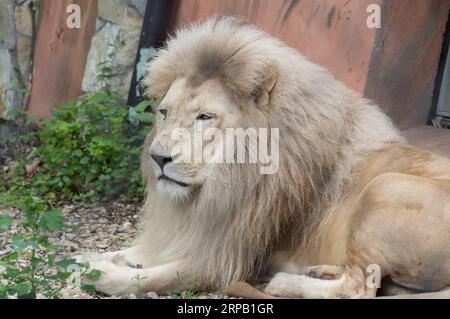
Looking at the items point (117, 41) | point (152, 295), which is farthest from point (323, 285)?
point (117, 41)

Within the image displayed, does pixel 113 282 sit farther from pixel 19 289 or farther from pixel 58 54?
pixel 58 54

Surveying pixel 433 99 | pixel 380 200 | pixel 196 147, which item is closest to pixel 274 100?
pixel 196 147

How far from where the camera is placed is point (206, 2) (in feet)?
21.0

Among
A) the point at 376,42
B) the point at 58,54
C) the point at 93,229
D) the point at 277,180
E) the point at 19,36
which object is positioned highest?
the point at 376,42

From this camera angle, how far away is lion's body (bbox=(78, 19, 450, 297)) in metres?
4.16

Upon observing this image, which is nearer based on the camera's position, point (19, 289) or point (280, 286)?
point (19, 289)

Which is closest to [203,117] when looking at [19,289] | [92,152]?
[19,289]

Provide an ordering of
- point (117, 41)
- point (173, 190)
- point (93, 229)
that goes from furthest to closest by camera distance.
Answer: point (117, 41)
point (93, 229)
point (173, 190)

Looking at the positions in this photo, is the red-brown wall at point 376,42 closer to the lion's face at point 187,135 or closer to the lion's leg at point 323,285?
the lion's face at point 187,135

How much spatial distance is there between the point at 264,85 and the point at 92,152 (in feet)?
8.11

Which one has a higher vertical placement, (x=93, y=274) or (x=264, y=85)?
(x=264, y=85)

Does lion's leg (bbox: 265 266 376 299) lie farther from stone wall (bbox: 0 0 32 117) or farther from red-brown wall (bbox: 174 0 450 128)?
stone wall (bbox: 0 0 32 117)

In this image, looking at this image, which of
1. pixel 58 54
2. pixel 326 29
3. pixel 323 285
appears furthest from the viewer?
pixel 58 54

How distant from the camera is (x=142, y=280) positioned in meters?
4.32
